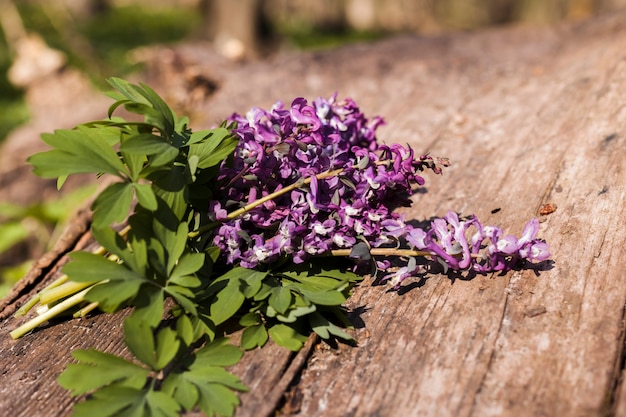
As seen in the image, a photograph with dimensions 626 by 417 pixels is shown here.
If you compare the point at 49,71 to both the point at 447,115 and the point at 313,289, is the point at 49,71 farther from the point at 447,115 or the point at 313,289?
the point at 313,289

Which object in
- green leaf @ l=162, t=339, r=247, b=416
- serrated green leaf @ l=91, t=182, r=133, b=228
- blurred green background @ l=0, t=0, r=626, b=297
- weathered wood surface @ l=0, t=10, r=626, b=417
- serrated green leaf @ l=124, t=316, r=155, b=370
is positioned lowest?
blurred green background @ l=0, t=0, r=626, b=297

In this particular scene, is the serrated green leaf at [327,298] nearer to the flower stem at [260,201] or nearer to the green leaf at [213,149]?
the flower stem at [260,201]

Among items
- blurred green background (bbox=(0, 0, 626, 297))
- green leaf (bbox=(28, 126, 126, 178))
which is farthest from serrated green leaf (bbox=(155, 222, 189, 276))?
blurred green background (bbox=(0, 0, 626, 297))

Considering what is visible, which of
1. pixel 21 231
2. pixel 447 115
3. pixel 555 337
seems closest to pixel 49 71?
pixel 21 231

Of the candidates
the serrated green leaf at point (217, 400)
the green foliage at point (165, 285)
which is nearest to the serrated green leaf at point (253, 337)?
the green foliage at point (165, 285)

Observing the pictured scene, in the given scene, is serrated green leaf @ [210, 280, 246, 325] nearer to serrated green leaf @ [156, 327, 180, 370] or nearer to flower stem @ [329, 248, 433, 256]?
serrated green leaf @ [156, 327, 180, 370]

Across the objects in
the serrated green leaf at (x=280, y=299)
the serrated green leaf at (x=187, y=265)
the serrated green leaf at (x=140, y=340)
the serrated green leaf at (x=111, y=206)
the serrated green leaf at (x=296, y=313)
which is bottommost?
the serrated green leaf at (x=296, y=313)
